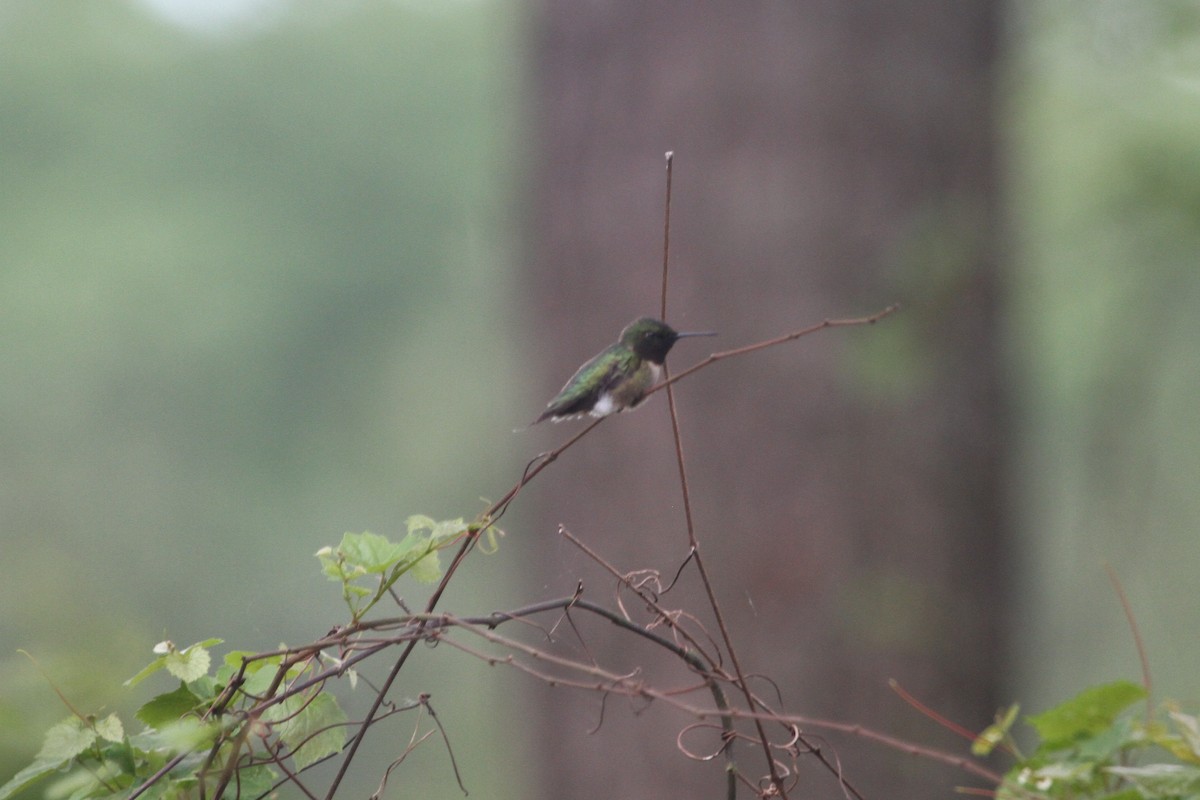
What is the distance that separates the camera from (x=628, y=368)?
49.4 inches

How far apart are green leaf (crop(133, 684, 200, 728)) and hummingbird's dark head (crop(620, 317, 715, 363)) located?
0.60m

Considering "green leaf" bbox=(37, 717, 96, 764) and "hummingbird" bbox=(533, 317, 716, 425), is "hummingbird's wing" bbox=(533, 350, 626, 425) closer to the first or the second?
"hummingbird" bbox=(533, 317, 716, 425)

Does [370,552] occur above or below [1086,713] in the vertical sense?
above

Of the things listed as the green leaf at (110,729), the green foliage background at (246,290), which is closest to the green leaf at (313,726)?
the green leaf at (110,729)

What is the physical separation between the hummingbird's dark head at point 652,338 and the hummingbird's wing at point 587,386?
0.10ft

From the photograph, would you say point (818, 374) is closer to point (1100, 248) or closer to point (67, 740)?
point (1100, 248)

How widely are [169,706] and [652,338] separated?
63cm

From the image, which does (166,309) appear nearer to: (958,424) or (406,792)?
(406,792)

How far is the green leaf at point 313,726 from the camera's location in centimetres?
104

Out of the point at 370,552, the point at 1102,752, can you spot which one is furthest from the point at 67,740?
the point at 1102,752

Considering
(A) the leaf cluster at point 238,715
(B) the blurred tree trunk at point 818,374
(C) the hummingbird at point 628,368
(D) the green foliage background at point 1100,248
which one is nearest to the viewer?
(A) the leaf cluster at point 238,715

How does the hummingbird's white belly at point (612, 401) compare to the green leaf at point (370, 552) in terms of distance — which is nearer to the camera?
the green leaf at point (370, 552)

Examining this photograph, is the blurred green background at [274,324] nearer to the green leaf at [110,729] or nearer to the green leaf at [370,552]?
the green leaf at [370,552]

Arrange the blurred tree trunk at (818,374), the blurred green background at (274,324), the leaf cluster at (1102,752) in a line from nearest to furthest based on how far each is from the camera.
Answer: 1. the leaf cluster at (1102,752)
2. the blurred tree trunk at (818,374)
3. the blurred green background at (274,324)
